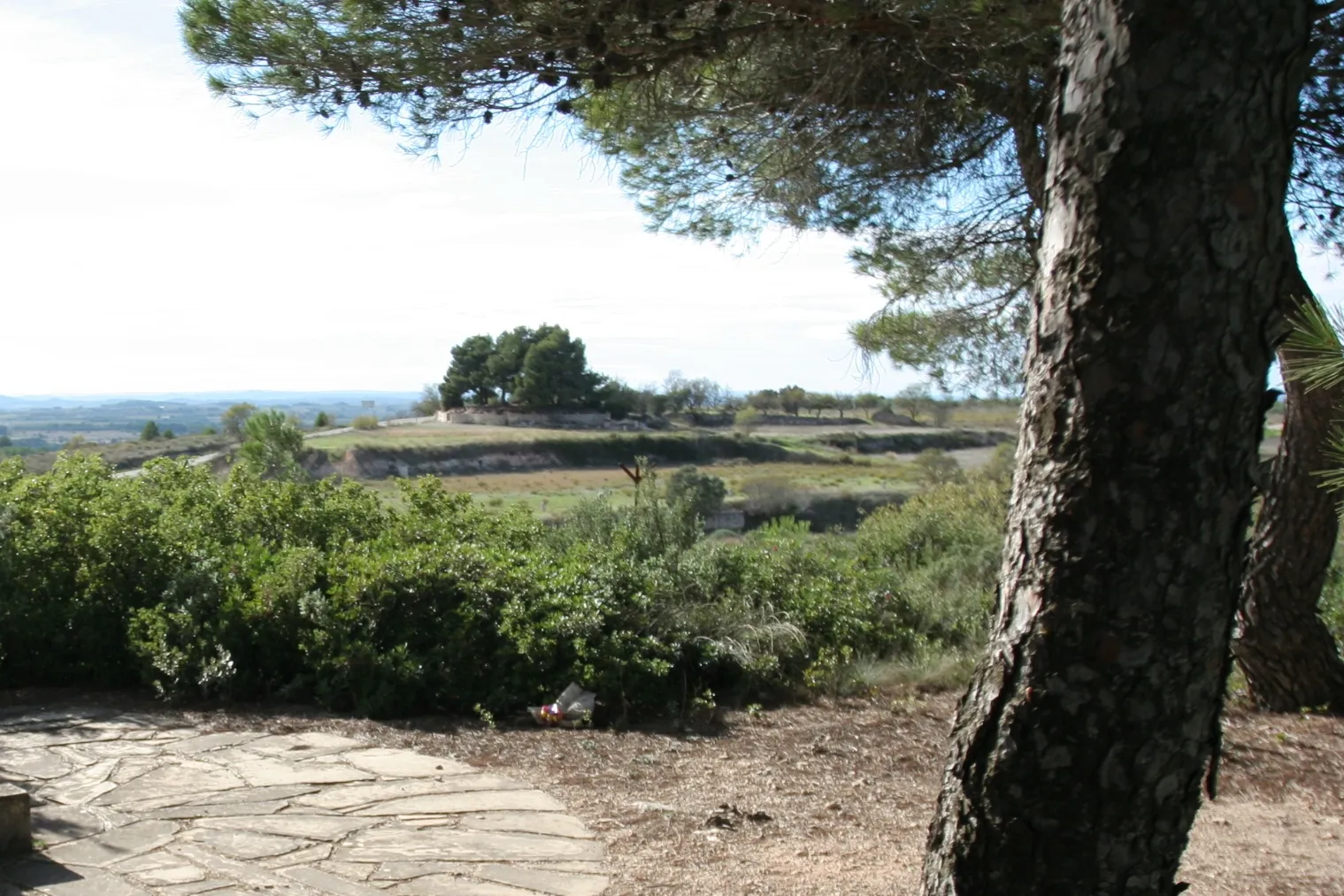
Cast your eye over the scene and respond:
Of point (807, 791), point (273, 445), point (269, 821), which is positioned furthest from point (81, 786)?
point (273, 445)

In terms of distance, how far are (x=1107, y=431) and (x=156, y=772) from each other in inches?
178

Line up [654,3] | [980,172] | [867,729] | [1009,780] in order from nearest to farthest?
[1009,780], [654,3], [867,729], [980,172]

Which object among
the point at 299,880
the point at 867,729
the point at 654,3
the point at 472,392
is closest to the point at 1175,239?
the point at 299,880

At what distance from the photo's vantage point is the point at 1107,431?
7.86 feet

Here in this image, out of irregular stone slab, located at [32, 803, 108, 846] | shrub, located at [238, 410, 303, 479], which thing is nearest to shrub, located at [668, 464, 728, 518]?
shrub, located at [238, 410, 303, 479]

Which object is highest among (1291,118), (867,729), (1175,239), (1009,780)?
(1291,118)

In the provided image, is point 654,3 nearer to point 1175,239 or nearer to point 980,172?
point 980,172

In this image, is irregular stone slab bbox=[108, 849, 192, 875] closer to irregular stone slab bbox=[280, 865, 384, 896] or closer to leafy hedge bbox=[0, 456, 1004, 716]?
irregular stone slab bbox=[280, 865, 384, 896]

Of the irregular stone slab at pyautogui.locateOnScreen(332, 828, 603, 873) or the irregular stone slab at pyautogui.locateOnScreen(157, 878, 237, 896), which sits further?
the irregular stone slab at pyautogui.locateOnScreen(332, 828, 603, 873)

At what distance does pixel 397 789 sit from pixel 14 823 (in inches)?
60.1

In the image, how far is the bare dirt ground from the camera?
4262mm

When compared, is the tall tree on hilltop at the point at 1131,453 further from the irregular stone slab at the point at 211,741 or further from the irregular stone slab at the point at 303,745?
the irregular stone slab at the point at 211,741

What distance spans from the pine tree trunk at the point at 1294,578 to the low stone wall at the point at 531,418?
10978 mm

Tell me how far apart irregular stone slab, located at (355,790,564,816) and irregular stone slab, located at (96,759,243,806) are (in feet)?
2.40
